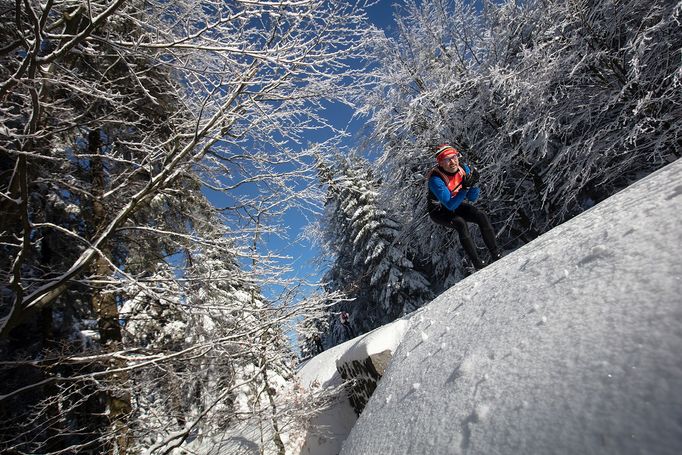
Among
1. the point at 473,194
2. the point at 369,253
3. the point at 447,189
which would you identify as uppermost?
the point at 369,253

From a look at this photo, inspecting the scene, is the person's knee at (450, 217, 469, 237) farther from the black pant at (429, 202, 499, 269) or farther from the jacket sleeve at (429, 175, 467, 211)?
the jacket sleeve at (429, 175, 467, 211)

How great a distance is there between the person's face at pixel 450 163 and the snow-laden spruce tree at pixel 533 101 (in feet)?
4.32

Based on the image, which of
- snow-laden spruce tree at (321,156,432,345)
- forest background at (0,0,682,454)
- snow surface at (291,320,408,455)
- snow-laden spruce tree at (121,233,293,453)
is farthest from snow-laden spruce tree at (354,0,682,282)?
snow-laden spruce tree at (321,156,432,345)

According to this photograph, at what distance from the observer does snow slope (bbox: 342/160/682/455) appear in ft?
2.57

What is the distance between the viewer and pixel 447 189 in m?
4.07

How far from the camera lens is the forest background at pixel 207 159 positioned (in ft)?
8.59

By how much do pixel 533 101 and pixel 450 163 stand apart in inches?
143

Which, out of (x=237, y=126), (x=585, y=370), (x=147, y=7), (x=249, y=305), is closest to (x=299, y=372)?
(x=249, y=305)

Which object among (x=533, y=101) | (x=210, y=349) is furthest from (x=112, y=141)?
(x=533, y=101)

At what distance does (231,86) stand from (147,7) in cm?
156

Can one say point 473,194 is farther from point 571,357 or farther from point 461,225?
point 571,357

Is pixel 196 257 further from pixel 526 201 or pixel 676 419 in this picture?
pixel 526 201

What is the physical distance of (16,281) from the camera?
2074 mm

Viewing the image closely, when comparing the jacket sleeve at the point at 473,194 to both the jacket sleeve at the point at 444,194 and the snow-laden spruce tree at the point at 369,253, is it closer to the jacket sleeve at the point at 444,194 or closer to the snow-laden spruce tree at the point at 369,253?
the jacket sleeve at the point at 444,194
